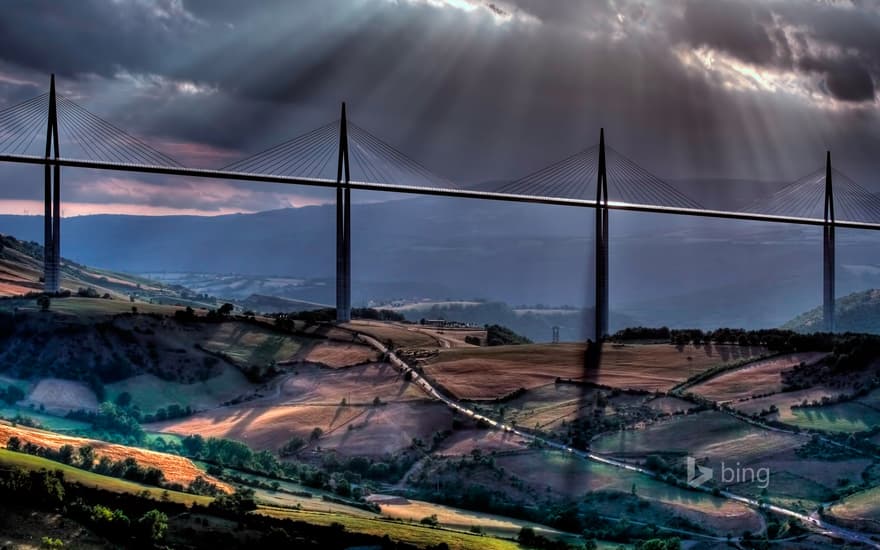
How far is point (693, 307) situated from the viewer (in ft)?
584

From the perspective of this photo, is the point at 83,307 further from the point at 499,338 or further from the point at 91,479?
the point at 91,479

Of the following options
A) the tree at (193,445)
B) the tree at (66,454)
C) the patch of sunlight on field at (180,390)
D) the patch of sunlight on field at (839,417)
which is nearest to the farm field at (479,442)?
the tree at (193,445)

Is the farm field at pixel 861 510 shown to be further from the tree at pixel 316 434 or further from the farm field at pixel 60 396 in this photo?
the farm field at pixel 60 396

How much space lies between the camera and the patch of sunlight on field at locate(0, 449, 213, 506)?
105ft

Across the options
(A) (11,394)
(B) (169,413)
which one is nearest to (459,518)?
(B) (169,413)

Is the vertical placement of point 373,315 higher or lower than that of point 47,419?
higher

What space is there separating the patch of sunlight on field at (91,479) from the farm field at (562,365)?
20932mm

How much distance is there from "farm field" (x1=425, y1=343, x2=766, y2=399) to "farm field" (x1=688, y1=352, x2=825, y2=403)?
1.55m

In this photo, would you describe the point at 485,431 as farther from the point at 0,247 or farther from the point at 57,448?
the point at 0,247

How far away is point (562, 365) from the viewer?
2291 inches

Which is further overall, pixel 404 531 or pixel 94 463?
pixel 94 463

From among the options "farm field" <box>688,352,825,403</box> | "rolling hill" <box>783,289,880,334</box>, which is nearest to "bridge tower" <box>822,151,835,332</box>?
"rolling hill" <box>783,289,880,334</box>

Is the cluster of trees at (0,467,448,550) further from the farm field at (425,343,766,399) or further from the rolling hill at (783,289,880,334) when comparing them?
the rolling hill at (783,289,880,334)

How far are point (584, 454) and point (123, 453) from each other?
17.9m
